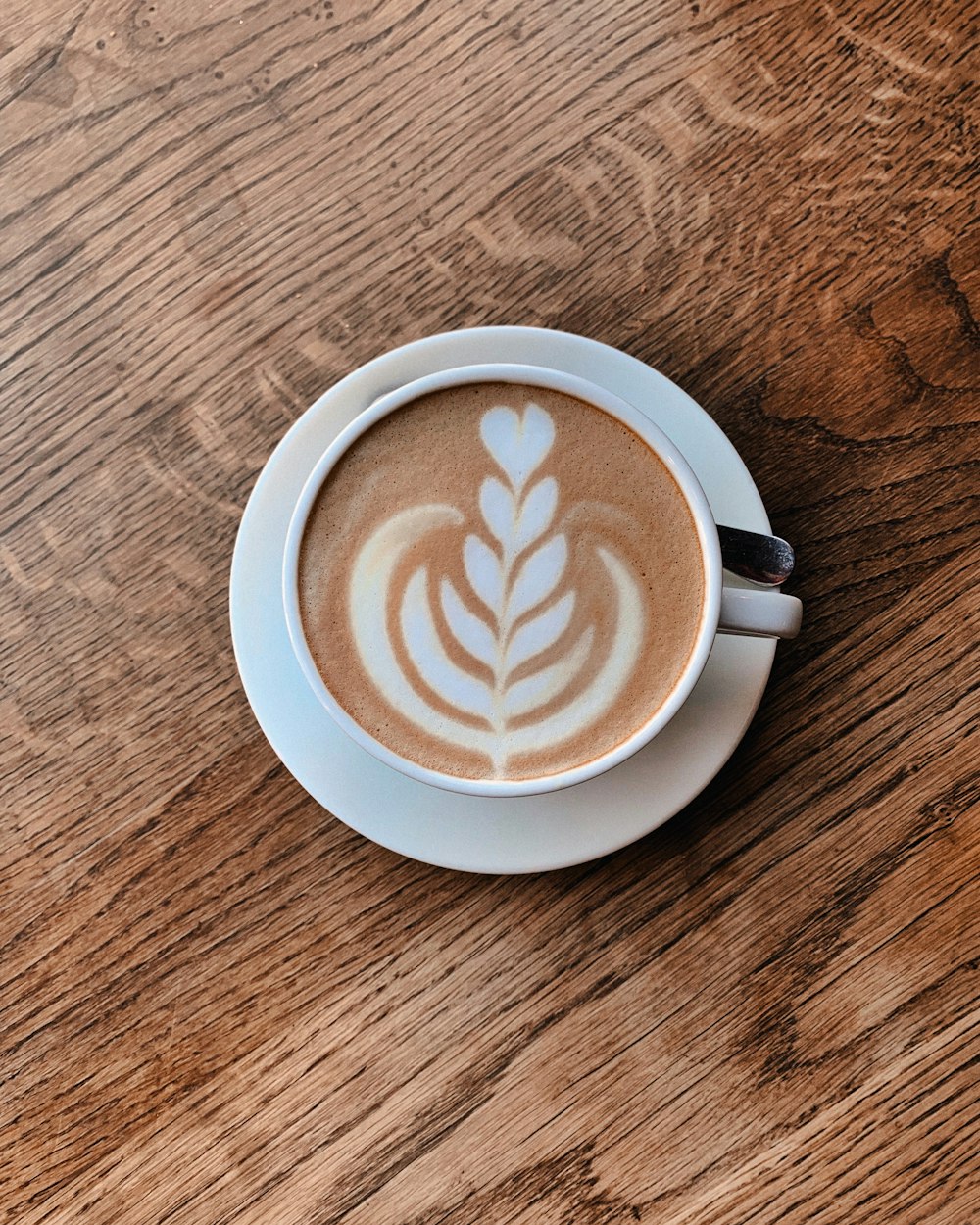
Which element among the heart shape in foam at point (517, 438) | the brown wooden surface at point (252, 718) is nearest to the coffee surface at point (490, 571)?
the heart shape in foam at point (517, 438)

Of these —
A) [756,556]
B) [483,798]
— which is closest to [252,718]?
[483,798]

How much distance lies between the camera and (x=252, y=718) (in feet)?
3.08

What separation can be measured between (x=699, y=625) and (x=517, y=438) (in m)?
0.21

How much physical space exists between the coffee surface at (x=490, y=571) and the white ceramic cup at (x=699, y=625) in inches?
0.4

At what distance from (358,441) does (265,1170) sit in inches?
27.1

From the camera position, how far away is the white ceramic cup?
0.77 meters

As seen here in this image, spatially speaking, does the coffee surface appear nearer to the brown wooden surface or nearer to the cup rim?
the cup rim

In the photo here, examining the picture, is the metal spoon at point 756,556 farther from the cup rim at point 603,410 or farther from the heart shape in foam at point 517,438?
the heart shape in foam at point 517,438

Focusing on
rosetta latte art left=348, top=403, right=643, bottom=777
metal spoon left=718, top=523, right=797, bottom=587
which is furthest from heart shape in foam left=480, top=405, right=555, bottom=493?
metal spoon left=718, top=523, right=797, bottom=587

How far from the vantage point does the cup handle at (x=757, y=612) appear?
2.55ft

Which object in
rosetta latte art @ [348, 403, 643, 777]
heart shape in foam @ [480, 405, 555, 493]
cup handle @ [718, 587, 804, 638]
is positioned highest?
heart shape in foam @ [480, 405, 555, 493]

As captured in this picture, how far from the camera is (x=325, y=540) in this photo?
2.58ft

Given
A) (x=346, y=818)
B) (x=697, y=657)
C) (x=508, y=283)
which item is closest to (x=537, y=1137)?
(x=346, y=818)

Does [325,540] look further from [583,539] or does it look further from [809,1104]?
[809,1104]
